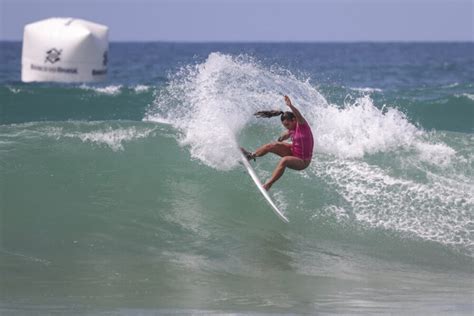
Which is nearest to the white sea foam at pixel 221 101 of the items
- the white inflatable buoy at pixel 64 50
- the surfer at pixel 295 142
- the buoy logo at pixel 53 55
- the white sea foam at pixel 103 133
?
the white sea foam at pixel 103 133

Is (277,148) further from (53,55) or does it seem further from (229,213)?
(53,55)

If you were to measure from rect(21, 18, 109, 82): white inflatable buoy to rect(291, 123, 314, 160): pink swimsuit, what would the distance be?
12415mm

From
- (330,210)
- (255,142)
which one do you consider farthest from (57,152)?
(330,210)

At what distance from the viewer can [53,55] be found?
2175cm

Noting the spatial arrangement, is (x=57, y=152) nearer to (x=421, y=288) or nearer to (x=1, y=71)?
(x=421, y=288)

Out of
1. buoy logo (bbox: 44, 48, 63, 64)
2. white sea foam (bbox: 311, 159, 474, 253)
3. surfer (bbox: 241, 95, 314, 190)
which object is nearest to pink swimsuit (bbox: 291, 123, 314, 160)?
surfer (bbox: 241, 95, 314, 190)

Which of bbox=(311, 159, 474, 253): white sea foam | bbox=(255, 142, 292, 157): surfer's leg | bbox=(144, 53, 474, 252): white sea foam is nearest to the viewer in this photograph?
bbox=(255, 142, 292, 157): surfer's leg

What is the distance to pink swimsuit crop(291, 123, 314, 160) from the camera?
10102mm

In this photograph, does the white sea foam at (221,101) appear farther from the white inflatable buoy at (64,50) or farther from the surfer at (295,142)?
the white inflatable buoy at (64,50)

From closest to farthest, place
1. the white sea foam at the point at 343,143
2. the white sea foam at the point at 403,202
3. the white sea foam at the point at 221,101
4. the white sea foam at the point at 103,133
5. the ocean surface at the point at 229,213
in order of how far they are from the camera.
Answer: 1. the ocean surface at the point at 229,213
2. the white sea foam at the point at 403,202
3. the white sea foam at the point at 343,143
4. the white sea foam at the point at 221,101
5. the white sea foam at the point at 103,133

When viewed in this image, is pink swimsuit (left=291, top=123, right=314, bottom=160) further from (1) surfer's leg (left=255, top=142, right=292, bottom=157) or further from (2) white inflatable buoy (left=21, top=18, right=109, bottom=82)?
(2) white inflatable buoy (left=21, top=18, right=109, bottom=82)

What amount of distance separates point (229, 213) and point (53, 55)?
1227 cm

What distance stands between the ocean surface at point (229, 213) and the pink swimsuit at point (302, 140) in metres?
0.95

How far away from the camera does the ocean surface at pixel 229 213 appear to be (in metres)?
7.84
